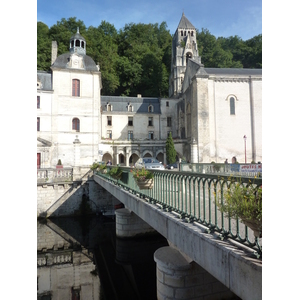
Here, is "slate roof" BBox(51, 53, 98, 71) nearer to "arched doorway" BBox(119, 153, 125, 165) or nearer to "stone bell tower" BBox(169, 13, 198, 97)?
"arched doorway" BBox(119, 153, 125, 165)

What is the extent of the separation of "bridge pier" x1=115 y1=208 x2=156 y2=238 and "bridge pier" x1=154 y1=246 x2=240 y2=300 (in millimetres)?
6408

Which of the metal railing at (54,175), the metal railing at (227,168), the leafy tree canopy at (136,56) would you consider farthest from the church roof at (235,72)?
the metal railing at (54,175)

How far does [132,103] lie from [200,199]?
1299 inches

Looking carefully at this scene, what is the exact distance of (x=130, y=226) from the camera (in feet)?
38.3

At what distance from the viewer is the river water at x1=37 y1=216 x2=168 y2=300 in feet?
25.4

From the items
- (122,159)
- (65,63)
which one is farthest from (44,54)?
(122,159)

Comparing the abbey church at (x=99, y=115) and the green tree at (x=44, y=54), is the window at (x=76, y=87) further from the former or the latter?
the green tree at (x=44, y=54)

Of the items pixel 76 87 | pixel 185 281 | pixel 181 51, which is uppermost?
pixel 181 51

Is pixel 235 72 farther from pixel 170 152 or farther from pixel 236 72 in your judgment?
pixel 170 152

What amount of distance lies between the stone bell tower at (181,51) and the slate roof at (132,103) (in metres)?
4.42
